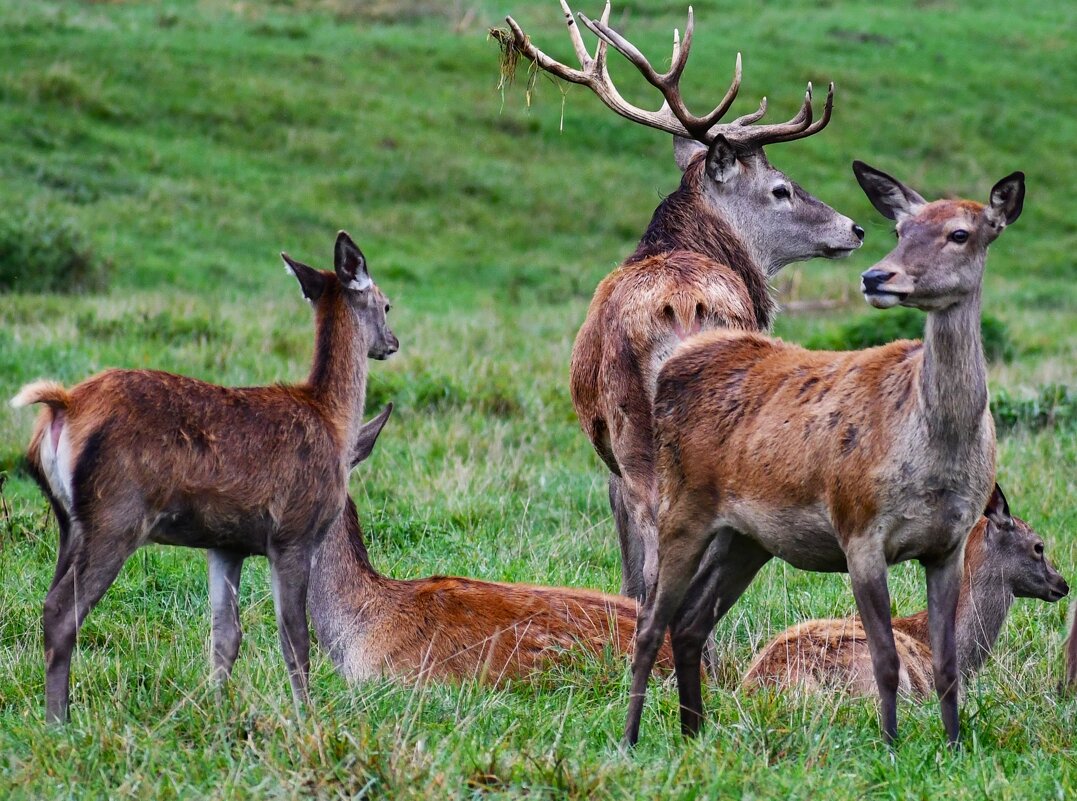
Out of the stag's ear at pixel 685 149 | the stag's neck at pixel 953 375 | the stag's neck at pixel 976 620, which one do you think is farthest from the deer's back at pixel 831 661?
the stag's ear at pixel 685 149

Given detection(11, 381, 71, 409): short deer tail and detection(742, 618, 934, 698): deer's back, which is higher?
detection(11, 381, 71, 409): short deer tail

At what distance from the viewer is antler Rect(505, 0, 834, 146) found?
23.8 feet

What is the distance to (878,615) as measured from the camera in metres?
4.71

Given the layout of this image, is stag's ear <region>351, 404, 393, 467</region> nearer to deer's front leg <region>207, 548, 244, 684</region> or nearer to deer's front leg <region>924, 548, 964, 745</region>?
deer's front leg <region>207, 548, 244, 684</region>

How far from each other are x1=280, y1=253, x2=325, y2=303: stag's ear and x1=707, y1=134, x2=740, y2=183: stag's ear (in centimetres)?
199

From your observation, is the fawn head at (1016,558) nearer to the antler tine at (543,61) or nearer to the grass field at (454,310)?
the grass field at (454,310)

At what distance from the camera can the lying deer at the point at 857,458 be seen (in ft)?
15.3

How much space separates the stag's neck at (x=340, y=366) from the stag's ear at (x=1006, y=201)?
2595mm

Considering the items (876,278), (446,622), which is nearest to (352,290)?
(446,622)

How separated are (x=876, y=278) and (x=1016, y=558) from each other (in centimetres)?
243

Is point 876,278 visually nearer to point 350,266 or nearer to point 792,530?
point 792,530

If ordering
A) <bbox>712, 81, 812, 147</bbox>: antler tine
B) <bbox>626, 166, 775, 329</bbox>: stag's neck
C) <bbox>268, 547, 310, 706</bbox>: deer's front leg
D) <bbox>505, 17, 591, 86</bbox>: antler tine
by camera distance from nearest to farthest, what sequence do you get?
1. <bbox>268, 547, 310, 706</bbox>: deer's front leg
2. <bbox>626, 166, 775, 329</bbox>: stag's neck
3. <bbox>712, 81, 812, 147</bbox>: antler tine
4. <bbox>505, 17, 591, 86</bbox>: antler tine

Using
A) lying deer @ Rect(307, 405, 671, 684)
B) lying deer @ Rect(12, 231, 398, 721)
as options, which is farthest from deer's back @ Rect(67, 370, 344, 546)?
lying deer @ Rect(307, 405, 671, 684)

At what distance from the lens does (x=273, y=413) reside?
225 inches
